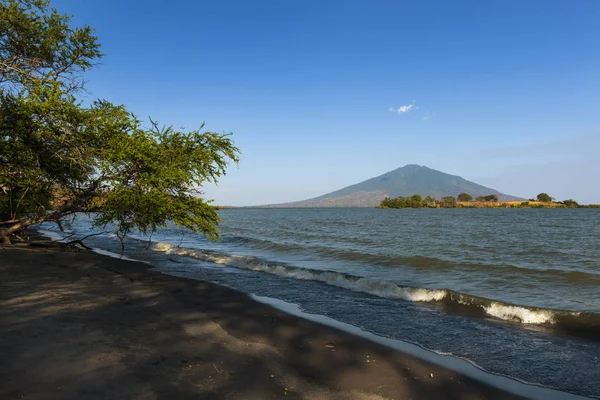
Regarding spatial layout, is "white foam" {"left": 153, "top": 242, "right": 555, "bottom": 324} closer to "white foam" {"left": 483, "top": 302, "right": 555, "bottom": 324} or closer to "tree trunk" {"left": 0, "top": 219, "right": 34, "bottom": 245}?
"white foam" {"left": 483, "top": 302, "right": 555, "bottom": 324}

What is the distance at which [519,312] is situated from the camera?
945 centimetres

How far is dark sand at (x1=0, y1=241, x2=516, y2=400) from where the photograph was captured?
4.36 metres

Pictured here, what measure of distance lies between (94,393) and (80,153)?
1265 cm

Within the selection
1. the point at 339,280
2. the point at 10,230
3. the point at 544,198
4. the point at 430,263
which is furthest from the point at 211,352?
the point at 544,198

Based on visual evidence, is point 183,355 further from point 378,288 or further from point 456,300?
point 456,300

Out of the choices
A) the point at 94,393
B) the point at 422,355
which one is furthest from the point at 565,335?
the point at 94,393

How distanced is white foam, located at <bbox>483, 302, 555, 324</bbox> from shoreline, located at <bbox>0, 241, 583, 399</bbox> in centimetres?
439

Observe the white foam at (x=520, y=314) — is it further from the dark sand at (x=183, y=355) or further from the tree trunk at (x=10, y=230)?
the tree trunk at (x=10, y=230)

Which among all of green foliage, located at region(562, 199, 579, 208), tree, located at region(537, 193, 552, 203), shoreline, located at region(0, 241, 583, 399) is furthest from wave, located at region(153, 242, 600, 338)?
tree, located at region(537, 193, 552, 203)

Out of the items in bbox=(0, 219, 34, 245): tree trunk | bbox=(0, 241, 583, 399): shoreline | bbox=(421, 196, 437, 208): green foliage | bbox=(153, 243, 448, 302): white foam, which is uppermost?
bbox=(421, 196, 437, 208): green foliage

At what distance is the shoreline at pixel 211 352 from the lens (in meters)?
4.52

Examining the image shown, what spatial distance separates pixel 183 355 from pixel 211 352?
1.52 feet

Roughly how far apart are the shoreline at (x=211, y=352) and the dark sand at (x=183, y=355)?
0.05 ft

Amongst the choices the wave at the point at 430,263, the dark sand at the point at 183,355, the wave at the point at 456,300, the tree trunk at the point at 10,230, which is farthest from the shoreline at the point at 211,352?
the wave at the point at 430,263
